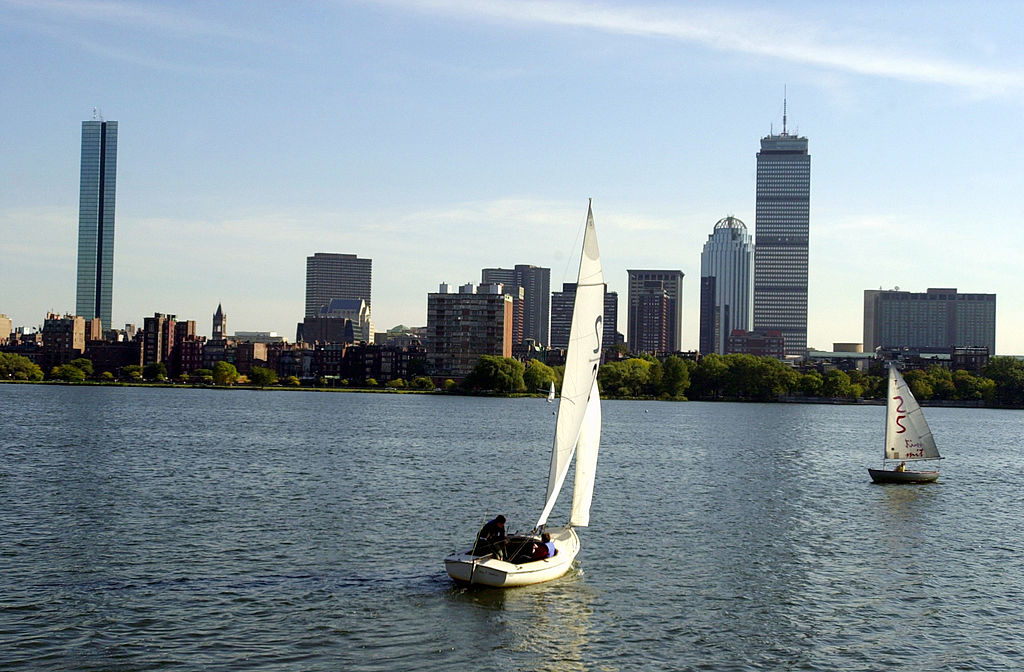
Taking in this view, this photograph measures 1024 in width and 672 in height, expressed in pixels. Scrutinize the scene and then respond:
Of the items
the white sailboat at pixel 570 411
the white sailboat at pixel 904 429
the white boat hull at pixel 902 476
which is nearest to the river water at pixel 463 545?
the white sailboat at pixel 570 411

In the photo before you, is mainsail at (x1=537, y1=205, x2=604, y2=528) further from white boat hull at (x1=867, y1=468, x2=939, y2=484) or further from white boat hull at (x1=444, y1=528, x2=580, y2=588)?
white boat hull at (x1=867, y1=468, x2=939, y2=484)

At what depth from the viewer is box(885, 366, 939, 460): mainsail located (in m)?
76.4

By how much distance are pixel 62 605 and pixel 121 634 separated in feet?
12.6

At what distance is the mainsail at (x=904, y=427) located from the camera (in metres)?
76.4

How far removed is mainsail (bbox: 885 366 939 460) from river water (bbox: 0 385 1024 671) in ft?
9.26

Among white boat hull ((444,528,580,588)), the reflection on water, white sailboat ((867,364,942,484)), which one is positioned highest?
white sailboat ((867,364,942,484))

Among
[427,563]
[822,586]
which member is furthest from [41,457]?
[822,586]

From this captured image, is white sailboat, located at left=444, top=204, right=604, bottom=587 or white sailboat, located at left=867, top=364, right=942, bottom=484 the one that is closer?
white sailboat, located at left=444, top=204, right=604, bottom=587

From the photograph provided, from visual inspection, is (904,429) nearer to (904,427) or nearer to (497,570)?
(904,427)

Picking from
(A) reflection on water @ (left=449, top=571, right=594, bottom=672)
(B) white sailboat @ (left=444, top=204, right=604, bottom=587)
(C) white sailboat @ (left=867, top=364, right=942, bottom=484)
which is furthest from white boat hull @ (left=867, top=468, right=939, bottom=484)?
(B) white sailboat @ (left=444, top=204, right=604, bottom=587)

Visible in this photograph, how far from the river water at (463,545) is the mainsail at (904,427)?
2823 mm

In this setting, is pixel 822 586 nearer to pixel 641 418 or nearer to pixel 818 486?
pixel 818 486

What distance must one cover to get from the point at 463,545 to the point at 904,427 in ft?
145

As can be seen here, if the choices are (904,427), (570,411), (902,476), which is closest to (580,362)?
(570,411)
